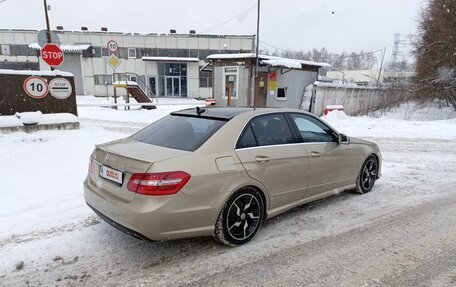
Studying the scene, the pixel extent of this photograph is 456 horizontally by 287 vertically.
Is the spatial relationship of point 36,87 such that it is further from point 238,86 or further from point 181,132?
point 238,86

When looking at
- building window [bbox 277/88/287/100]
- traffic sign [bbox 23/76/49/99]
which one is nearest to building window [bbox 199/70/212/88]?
building window [bbox 277/88/287/100]

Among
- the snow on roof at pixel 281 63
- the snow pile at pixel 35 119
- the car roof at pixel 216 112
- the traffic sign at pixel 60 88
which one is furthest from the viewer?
the snow on roof at pixel 281 63

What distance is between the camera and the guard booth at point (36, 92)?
26.9ft

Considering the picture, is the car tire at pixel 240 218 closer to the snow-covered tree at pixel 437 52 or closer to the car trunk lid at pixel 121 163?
the car trunk lid at pixel 121 163

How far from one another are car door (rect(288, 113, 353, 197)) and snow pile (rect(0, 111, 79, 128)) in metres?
7.00

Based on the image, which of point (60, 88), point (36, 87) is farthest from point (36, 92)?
point (60, 88)

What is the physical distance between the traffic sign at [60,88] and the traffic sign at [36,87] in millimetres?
151

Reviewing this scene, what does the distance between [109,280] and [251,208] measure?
1.58 m

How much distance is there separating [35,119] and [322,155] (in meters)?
7.44

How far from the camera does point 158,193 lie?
9.40 feet

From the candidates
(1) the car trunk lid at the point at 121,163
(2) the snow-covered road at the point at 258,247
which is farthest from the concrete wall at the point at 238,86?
(1) the car trunk lid at the point at 121,163

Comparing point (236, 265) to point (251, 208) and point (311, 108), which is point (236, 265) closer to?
point (251, 208)

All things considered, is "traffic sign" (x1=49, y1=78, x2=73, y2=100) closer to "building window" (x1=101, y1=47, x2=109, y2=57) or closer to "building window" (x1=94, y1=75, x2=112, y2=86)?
"building window" (x1=94, y1=75, x2=112, y2=86)

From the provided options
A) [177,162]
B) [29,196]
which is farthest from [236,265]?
[29,196]
